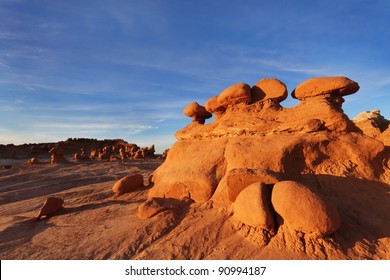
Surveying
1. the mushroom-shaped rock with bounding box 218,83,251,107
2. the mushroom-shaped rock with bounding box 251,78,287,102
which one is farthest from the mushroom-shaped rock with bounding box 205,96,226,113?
the mushroom-shaped rock with bounding box 251,78,287,102

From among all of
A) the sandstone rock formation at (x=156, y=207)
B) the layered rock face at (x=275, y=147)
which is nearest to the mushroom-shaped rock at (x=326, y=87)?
the layered rock face at (x=275, y=147)

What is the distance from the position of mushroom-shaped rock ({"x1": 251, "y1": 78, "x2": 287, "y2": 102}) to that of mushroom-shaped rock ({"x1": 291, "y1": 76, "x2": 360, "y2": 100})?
11.1 inches

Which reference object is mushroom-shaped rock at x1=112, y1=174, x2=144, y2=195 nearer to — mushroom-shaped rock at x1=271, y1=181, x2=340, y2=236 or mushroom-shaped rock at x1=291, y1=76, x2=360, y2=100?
mushroom-shaped rock at x1=271, y1=181, x2=340, y2=236

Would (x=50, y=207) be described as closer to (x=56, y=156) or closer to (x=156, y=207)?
(x=156, y=207)

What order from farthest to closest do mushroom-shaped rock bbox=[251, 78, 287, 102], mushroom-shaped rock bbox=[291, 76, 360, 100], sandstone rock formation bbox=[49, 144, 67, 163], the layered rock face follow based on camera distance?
sandstone rock formation bbox=[49, 144, 67, 163] < mushroom-shaped rock bbox=[251, 78, 287, 102] < mushroom-shaped rock bbox=[291, 76, 360, 100] < the layered rock face

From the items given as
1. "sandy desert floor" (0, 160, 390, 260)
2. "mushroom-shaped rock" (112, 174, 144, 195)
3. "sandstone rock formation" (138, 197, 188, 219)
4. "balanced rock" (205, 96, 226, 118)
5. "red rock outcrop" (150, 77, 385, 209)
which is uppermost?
"balanced rock" (205, 96, 226, 118)

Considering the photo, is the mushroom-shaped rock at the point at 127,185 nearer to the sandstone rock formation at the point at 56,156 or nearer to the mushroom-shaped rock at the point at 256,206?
the mushroom-shaped rock at the point at 256,206

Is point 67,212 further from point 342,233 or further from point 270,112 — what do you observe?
point 342,233

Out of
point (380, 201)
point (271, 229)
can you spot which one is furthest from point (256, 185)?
point (380, 201)

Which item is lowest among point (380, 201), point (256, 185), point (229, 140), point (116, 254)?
point (116, 254)

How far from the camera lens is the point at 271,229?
351cm

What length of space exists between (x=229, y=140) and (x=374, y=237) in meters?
2.89

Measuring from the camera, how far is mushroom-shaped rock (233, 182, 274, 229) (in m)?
3.47
